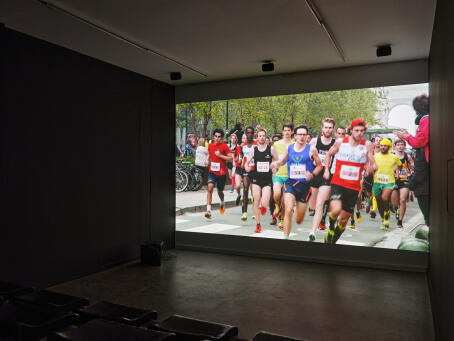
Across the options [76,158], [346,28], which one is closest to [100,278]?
[76,158]

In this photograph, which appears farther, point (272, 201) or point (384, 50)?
point (272, 201)

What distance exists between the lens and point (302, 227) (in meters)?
6.24

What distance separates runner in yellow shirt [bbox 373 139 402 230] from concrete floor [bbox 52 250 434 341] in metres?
0.90

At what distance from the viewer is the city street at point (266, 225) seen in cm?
560

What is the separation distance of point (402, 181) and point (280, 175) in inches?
72.8

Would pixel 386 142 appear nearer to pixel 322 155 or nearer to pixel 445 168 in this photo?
pixel 322 155

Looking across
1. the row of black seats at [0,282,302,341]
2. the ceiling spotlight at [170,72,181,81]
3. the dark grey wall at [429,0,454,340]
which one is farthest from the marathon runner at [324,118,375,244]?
the row of black seats at [0,282,302,341]

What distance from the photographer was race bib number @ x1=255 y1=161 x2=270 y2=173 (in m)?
6.58

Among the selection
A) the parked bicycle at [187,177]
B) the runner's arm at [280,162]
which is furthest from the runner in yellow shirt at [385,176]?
the parked bicycle at [187,177]

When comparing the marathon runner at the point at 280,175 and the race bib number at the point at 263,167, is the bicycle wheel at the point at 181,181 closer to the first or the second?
the race bib number at the point at 263,167

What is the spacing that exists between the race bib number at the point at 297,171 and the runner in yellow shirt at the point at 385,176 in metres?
1.09

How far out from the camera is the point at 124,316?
6.23 ft

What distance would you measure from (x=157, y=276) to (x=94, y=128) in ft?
7.27

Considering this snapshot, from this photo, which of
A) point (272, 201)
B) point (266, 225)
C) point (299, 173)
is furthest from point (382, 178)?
point (266, 225)
